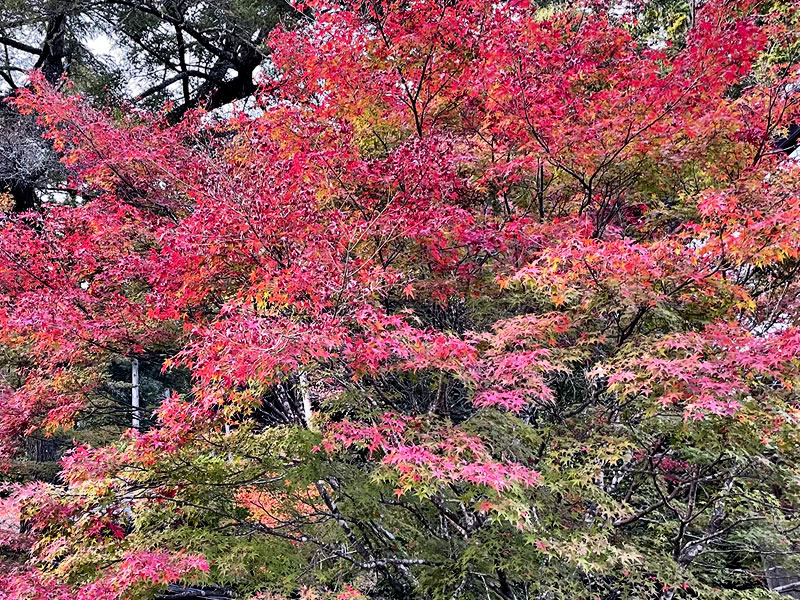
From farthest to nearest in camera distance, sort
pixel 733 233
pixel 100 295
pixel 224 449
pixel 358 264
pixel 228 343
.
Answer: pixel 100 295, pixel 224 449, pixel 358 264, pixel 733 233, pixel 228 343

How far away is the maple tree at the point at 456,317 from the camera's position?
128 inches

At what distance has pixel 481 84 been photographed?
410 cm

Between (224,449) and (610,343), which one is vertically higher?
(610,343)

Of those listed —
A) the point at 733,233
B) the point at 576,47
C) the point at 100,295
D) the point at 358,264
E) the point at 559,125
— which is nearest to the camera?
the point at 733,233

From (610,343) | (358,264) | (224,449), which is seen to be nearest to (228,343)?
(358,264)

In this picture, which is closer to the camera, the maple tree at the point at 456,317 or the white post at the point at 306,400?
the maple tree at the point at 456,317

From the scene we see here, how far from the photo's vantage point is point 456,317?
509cm

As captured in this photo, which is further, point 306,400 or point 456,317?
point 456,317

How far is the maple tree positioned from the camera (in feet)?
10.7

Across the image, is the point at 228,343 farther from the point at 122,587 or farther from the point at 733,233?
the point at 733,233

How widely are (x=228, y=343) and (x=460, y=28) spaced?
3372 millimetres

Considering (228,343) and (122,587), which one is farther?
(122,587)

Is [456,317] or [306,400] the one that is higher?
[456,317]

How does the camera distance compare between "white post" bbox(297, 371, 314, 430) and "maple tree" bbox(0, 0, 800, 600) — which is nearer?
"maple tree" bbox(0, 0, 800, 600)
